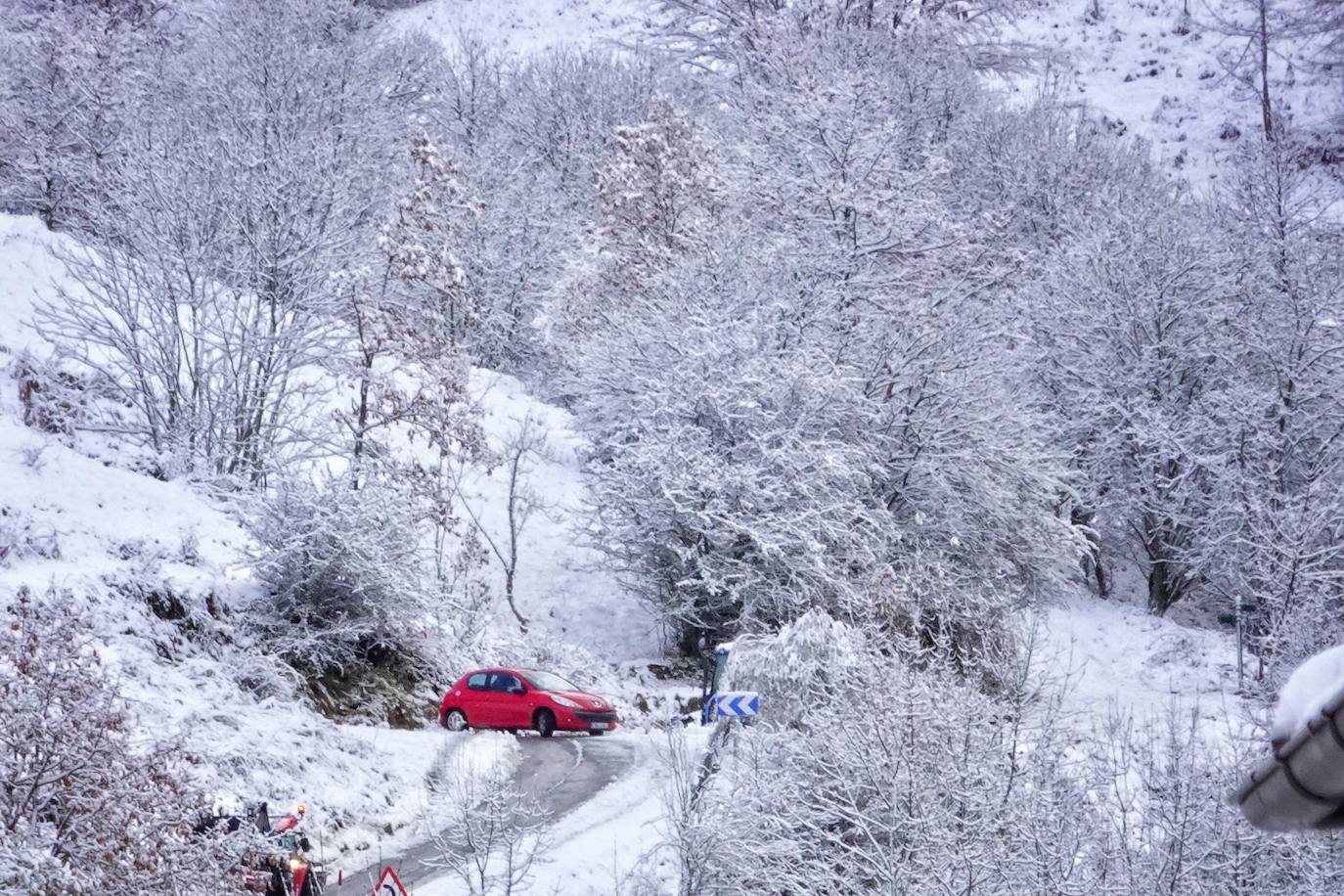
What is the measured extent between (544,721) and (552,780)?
9.15ft

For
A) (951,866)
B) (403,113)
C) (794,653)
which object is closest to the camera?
(951,866)

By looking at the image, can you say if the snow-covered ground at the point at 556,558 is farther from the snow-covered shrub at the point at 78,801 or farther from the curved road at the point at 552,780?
the snow-covered shrub at the point at 78,801

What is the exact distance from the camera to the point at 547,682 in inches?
808

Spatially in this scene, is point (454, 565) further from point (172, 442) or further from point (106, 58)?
point (106, 58)

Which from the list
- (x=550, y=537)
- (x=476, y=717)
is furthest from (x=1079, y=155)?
(x=476, y=717)

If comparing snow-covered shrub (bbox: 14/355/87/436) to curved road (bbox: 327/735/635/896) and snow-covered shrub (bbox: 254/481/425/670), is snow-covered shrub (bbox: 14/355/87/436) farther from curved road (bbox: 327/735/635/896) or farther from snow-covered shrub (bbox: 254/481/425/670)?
curved road (bbox: 327/735/635/896)

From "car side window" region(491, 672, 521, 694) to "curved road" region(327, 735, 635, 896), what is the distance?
0.96 metres

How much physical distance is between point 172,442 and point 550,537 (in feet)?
31.5

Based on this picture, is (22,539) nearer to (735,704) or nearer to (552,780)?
(552,780)

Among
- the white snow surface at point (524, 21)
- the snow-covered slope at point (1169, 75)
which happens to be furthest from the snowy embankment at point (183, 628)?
the white snow surface at point (524, 21)

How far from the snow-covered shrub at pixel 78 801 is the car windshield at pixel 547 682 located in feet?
32.2

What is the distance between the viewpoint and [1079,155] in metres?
40.2

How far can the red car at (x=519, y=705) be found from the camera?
768 inches

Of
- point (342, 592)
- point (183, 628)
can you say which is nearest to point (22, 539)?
point (183, 628)
